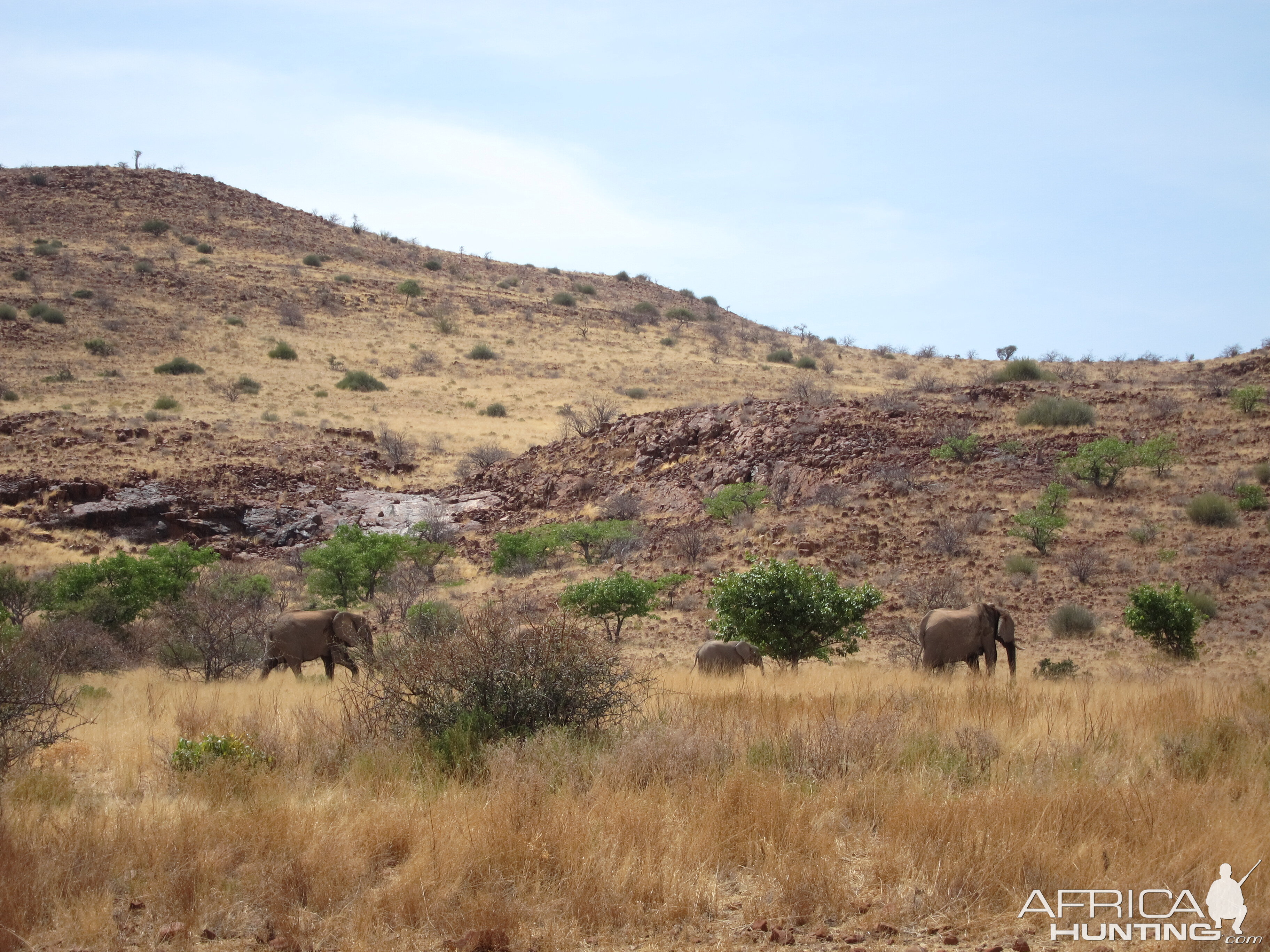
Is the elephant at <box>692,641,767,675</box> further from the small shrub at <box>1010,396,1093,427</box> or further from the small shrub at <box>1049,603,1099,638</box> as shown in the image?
the small shrub at <box>1010,396,1093,427</box>

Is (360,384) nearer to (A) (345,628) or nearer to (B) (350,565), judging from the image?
(B) (350,565)

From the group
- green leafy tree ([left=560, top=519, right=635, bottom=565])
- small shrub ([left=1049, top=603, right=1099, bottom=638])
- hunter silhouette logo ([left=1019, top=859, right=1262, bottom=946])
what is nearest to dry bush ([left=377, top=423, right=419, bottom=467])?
green leafy tree ([left=560, top=519, right=635, bottom=565])

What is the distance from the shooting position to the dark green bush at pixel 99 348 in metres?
49.7

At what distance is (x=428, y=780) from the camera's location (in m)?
6.40

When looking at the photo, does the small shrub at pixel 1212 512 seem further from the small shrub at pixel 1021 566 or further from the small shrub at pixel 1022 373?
the small shrub at pixel 1022 373

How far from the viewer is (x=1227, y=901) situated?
466 centimetres

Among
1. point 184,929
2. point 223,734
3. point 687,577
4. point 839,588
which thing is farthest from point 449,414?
point 184,929

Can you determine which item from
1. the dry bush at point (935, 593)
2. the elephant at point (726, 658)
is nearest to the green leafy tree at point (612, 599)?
the elephant at point (726, 658)

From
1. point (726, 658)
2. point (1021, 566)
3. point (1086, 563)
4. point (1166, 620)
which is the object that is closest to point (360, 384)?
point (1021, 566)

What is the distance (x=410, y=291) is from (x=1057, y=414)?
52.2 meters

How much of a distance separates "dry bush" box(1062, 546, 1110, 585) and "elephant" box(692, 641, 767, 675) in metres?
10.9

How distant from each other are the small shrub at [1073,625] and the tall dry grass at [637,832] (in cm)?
1215

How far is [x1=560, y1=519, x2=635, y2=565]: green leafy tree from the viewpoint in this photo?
91.4 ft

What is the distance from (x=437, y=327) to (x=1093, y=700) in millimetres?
60350
